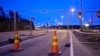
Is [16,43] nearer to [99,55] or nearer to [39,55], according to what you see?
[39,55]

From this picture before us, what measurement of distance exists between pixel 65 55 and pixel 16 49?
3379 millimetres

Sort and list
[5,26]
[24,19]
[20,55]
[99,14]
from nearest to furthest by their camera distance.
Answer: [20,55]
[99,14]
[5,26]
[24,19]

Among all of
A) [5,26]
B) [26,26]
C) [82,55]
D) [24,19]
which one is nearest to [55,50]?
[82,55]

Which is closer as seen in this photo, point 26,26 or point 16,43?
point 16,43

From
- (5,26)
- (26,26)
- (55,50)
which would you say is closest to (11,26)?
(5,26)

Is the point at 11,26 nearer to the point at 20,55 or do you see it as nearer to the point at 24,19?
the point at 24,19

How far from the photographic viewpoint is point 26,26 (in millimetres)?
106125

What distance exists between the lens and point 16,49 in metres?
14.8

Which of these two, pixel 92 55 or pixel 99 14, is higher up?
pixel 99 14

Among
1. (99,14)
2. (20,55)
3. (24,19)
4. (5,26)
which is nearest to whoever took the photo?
(20,55)

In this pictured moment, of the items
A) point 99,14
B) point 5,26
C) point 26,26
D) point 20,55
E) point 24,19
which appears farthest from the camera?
point 24,19

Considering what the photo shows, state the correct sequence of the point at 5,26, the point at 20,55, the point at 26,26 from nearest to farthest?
the point at 20,55 → the point at 5,26 → the point at 26,26

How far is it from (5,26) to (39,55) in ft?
211

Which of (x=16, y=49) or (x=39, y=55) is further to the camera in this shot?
(x=16, y=49)
